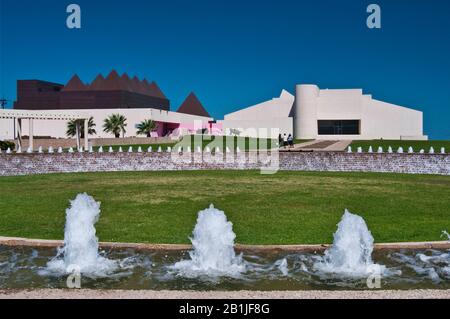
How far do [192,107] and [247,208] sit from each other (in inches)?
3531

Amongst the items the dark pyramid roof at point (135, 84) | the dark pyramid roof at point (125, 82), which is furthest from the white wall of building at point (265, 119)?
the dark pyramid roof at point (135, 84)

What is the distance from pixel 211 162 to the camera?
28.9 metres

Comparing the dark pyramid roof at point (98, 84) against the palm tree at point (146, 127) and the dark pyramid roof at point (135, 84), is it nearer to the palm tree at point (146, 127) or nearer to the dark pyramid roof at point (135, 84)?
the dark pyramid roof at point (135, 84)

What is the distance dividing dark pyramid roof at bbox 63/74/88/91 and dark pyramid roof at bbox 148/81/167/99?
15.4 metres

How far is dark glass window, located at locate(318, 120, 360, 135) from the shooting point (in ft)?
211

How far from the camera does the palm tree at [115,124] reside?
6719 centimetres

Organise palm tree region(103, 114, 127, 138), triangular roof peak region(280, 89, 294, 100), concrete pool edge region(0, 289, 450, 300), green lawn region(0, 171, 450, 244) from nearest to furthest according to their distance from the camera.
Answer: concrete pool edge region(0, 289, 450, 300) < green lawn region(0, 171, 450, 244) < palm tree region(103, 114, 127, 138) < triangular roof peak region(280, 89, 294, 100)

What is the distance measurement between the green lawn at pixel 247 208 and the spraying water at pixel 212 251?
1.47m

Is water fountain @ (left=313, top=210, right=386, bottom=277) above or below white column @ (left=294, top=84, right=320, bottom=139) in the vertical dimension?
below

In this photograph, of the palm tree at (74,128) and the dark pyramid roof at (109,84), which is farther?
the dark pyramid roof at (109,84)

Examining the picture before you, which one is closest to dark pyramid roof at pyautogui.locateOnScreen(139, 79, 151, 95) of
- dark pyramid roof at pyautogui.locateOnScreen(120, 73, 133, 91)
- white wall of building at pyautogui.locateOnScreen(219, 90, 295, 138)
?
dark pyramid roof at pyautogui.locateOnScreen(120, 73, 133, 91)

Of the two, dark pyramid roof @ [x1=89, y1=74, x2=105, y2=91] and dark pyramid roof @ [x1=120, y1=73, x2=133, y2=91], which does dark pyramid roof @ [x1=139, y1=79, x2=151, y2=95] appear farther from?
dark pyramid roof @ [x1=89, y1=74, x2=105, y2=91]

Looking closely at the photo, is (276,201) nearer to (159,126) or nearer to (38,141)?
(38,141)
